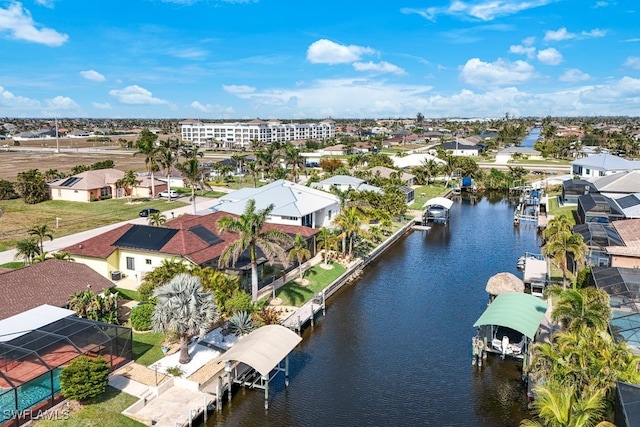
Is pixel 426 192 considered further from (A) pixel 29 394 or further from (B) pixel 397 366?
(A) pixel 29 394

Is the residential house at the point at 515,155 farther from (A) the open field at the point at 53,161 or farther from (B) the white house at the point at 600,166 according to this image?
(A) the open field at the point at 53,161

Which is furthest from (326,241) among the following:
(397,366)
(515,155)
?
(515,155)

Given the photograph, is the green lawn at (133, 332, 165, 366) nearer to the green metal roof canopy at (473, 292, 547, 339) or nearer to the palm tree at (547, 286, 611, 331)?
the green metal roof canopy at (473, 292, 547, 339)

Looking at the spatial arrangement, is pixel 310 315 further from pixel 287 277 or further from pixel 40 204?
pixel 40 204

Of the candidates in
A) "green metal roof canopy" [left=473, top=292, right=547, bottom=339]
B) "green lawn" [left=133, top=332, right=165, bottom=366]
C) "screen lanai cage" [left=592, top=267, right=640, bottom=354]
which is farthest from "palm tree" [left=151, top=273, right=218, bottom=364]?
"screen lanai cage" [left=592, top=267, right=640, bottom=354]

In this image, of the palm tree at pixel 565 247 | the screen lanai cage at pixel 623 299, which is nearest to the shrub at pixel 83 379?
the screen lanai cage at pixel 623 299

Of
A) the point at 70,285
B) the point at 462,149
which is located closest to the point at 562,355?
the point at 70,285

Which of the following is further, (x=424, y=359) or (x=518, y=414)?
(x=424, y=359)
